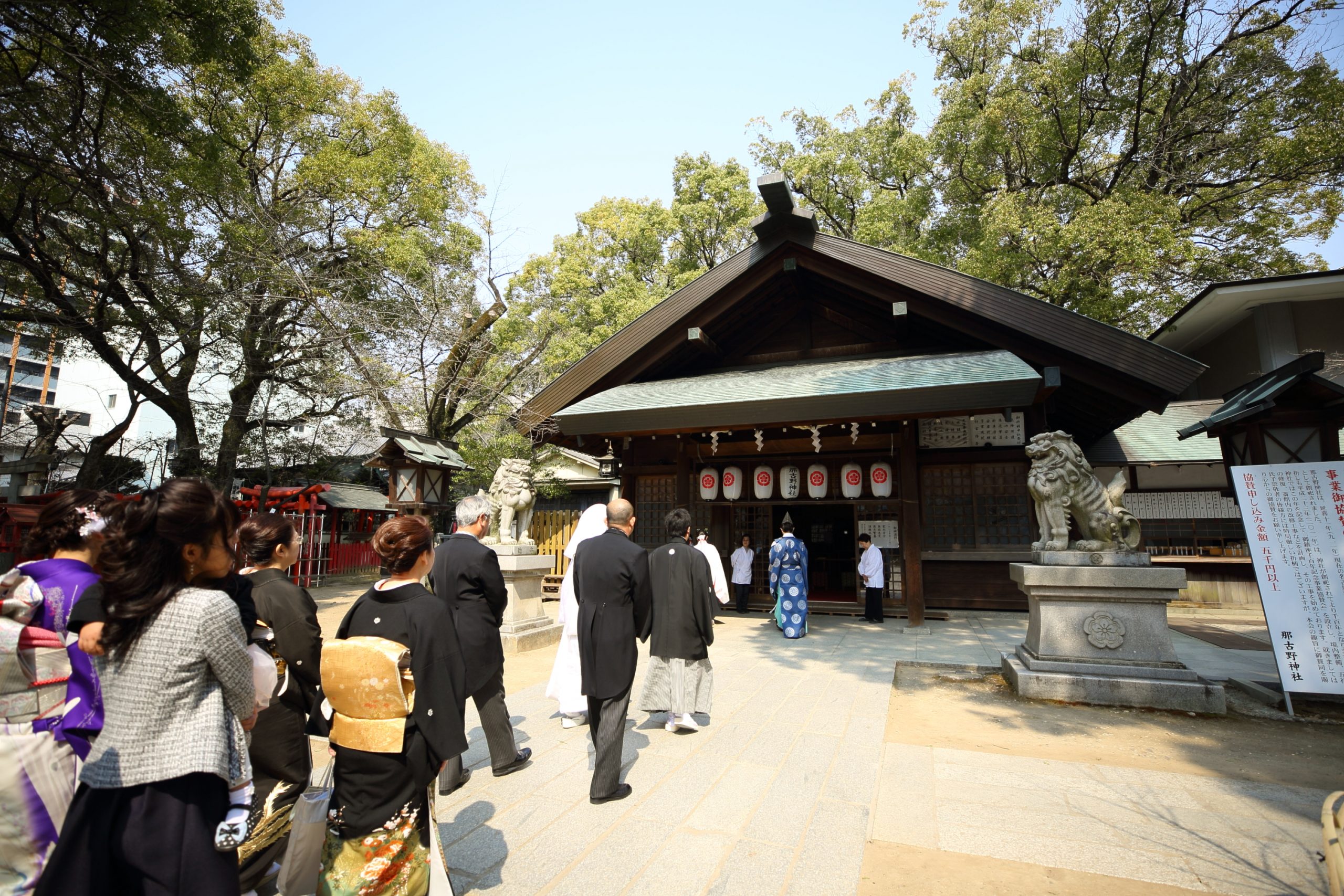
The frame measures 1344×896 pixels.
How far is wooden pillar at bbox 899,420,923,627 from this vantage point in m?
9.70

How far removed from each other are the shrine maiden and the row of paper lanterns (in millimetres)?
1492

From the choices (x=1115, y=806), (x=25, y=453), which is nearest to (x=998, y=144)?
(x=1115, y=806)

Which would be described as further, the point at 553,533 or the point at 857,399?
the point at 553,533

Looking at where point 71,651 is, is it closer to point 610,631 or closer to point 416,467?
point 610,631

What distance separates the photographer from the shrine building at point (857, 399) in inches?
326

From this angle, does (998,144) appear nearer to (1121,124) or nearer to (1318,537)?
(1121,124)

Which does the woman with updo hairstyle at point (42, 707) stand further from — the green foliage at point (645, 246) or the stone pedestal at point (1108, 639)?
the green foliage at point (645, 246)

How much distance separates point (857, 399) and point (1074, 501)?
2.88 meters

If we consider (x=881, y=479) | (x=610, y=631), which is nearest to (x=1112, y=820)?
(x=610, y=631)

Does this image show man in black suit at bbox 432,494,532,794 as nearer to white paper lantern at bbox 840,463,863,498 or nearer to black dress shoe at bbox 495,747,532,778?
black dress shoe at bbox 495,747,532,778

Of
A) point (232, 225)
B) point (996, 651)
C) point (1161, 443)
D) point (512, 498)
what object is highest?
point (232, 225)

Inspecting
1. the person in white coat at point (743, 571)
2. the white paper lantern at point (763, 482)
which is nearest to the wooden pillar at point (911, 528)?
the white paper lantern at point (763, 482)

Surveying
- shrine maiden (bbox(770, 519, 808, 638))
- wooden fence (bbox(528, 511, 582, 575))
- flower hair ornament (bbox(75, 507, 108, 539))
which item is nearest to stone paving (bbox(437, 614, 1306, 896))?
flower hair ornament (bbox(75, 507, 108, 539))

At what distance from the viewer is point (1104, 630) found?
5.80 m
